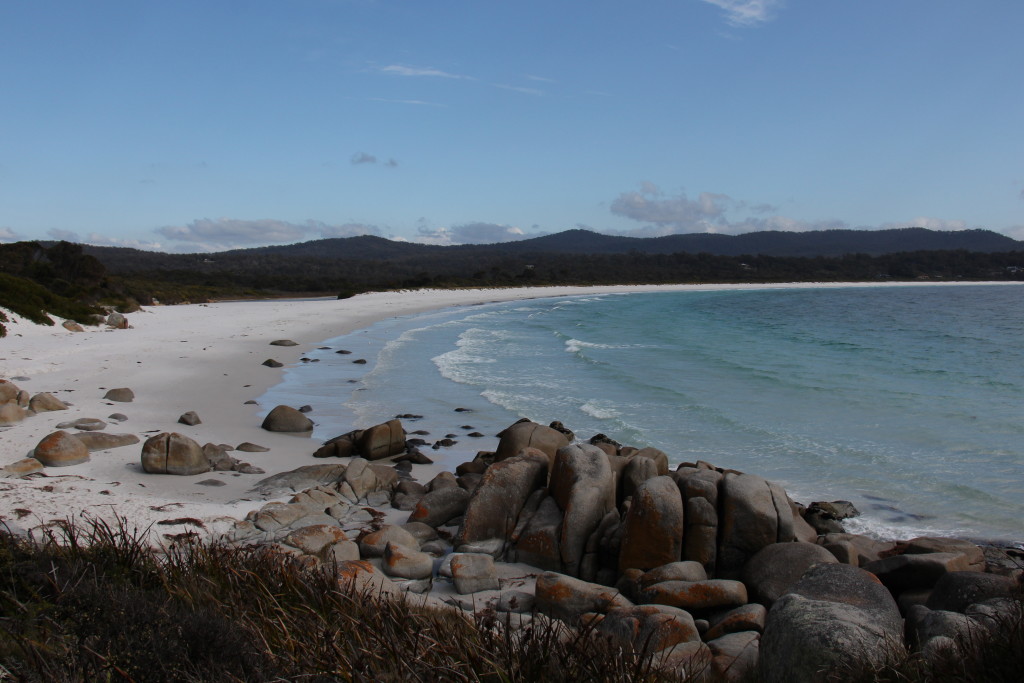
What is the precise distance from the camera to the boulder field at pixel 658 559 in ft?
13.4

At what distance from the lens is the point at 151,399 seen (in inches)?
510

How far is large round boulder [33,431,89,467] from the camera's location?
27.0ft

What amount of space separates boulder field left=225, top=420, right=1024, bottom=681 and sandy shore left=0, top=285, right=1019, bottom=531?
1.03m

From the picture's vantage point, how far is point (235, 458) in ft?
30.3

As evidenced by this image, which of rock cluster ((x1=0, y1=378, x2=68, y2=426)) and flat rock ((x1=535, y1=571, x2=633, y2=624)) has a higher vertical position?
rock cluster ((x1=0, y1=378, x2=68, y2=426))

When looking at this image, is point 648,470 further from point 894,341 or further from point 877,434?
point 894,341

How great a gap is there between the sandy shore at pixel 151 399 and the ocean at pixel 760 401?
49.2 inches

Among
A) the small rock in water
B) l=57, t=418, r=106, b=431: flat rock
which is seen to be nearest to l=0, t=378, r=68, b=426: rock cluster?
l=57, t=418, r=106, b=431: flat rock

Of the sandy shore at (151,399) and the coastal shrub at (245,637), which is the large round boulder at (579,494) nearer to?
the coastal shrub at (245,637)

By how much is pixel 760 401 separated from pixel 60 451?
12930 millimetres

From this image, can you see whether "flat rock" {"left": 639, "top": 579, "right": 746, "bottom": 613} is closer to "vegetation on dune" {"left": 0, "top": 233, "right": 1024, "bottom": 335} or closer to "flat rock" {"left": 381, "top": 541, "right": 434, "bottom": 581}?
"flat rock" {"left": 381, "top": 541, "right": 434, "bottom": 581}

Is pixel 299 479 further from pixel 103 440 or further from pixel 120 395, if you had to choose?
pixel 120 395

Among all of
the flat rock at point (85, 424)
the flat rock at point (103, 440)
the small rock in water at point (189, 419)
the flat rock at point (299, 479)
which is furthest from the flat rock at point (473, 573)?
the small rock in water at point (189, 419)

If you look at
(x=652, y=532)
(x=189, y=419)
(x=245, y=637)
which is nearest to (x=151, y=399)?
(x=189, y=419)
